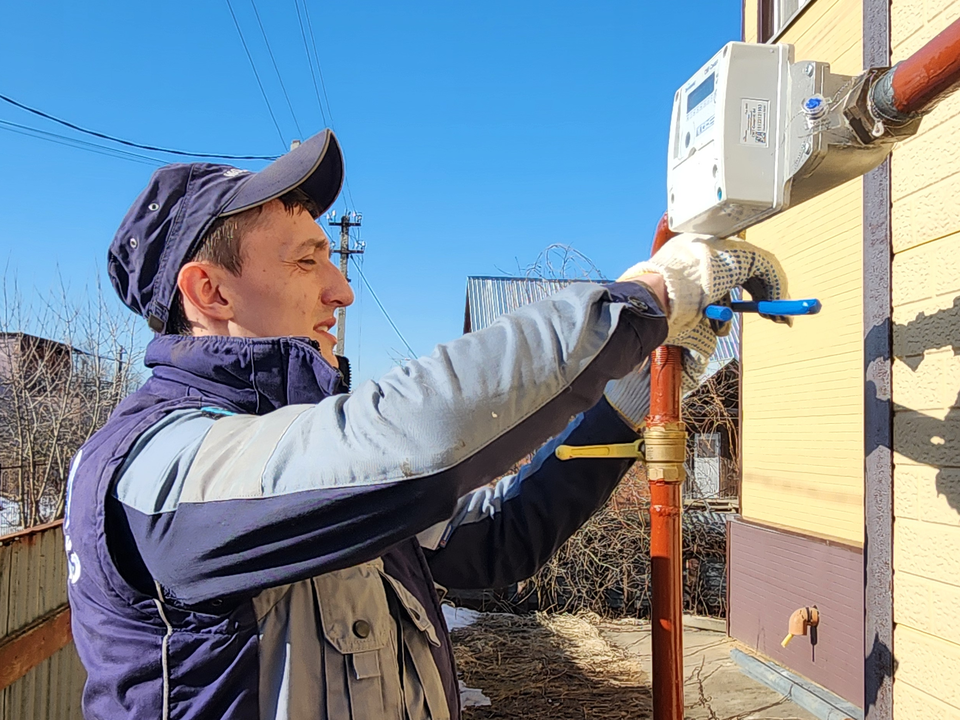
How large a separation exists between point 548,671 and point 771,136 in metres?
4.96

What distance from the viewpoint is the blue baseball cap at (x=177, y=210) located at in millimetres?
1330

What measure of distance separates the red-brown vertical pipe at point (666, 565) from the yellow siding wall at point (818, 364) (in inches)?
107

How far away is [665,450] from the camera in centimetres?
148

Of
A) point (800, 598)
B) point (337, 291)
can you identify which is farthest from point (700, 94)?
point (800, 598)

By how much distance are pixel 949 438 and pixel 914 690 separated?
63 cm

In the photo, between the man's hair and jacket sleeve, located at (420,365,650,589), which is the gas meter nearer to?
jacket sleeve, located at (420,365,650,589)

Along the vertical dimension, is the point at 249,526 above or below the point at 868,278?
below

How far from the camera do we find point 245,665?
108cm

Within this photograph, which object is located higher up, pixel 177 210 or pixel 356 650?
pixel 177 210

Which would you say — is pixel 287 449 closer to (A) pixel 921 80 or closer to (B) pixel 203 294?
(B) pixel 203 294

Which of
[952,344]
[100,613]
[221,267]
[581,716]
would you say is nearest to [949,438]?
[952,344]

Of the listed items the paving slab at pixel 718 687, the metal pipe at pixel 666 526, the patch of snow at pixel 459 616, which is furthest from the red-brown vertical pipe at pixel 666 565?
the patch of snow at pixel 459 616

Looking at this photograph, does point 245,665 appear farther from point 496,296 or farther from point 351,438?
point 496,296

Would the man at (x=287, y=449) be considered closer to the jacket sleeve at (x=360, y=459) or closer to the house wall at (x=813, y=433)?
the jacket sleeve at (x=360, y=459)
